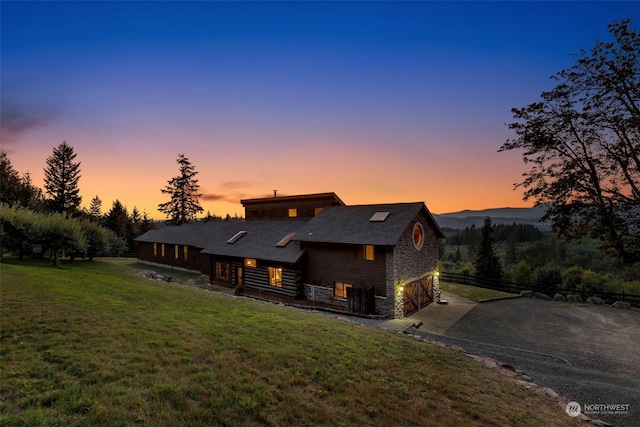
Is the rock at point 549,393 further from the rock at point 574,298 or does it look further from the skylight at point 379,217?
the rock at point 574,298

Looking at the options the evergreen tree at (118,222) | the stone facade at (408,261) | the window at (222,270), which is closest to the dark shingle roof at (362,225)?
the stone facade at (408,261)

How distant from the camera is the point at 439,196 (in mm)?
45188

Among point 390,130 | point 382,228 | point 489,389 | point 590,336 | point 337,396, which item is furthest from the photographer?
point 390,130

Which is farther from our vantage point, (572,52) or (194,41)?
(194,41)

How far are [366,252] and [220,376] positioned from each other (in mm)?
14727

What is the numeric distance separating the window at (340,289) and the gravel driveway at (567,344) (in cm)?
639

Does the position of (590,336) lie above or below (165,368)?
below

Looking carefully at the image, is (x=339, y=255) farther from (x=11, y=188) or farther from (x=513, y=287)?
→ (x=11, y=188)

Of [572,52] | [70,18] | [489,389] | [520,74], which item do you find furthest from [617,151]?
[70,18]

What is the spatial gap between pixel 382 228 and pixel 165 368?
53.0ft

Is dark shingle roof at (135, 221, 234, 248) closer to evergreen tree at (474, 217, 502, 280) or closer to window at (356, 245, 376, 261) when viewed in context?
window at (356, 245, 376, 261)

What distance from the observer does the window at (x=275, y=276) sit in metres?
23.5

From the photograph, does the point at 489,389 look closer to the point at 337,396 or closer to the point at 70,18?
the point at 337,396

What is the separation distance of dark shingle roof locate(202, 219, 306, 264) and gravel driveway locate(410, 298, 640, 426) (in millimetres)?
12348
